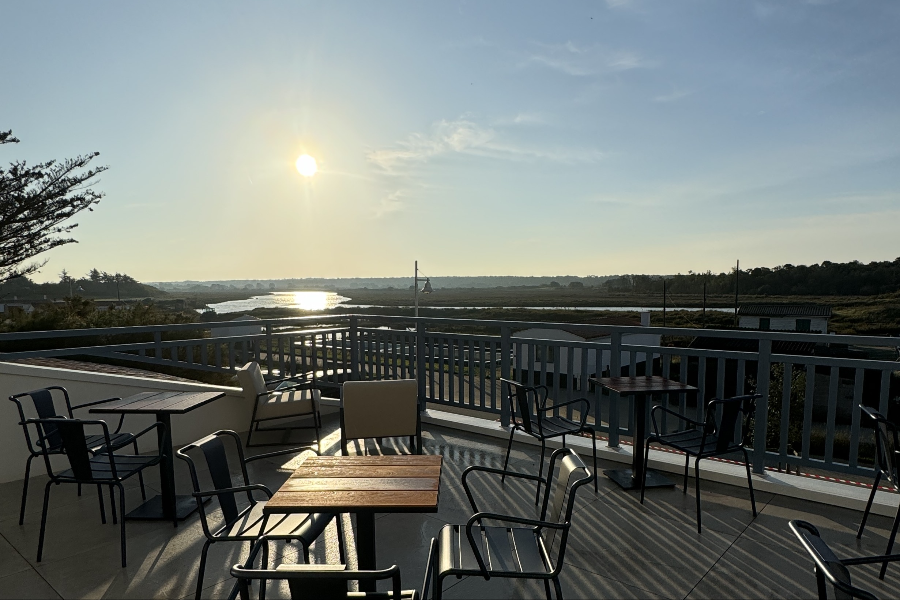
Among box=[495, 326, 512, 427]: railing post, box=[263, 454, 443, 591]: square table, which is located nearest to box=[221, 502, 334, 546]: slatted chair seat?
box=[263, 454, 443, 591]: square table

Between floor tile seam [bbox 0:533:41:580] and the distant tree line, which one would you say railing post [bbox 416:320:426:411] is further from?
the distant tree line

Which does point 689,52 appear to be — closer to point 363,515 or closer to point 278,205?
point 363,515

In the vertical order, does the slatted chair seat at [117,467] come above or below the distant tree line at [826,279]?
below

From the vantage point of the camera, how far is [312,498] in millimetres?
1708

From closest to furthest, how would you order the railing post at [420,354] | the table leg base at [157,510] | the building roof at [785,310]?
the table leg base at [157,510]
the railing post at [420,354]
the building roof at [785,310]

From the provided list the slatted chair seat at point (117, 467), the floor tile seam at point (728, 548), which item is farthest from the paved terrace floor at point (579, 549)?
the slatted chair seat at point (117, 467)

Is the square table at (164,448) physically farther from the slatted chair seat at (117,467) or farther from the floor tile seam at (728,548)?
the floor tile seam at (728,548)

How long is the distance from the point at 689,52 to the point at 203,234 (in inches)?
753

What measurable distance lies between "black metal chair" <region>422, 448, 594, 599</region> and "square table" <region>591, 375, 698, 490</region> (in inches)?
63.4

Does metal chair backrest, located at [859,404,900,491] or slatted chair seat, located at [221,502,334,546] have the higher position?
metal chair backrest, located at [859,404,900,491]

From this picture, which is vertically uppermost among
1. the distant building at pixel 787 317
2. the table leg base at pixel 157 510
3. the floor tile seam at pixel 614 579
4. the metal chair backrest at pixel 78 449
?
the metal chair backrest at pixel 78 449

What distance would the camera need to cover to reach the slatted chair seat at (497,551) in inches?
66.6

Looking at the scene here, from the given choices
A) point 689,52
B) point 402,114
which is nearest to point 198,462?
point 402,114

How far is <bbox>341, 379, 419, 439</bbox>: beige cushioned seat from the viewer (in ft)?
11.4
